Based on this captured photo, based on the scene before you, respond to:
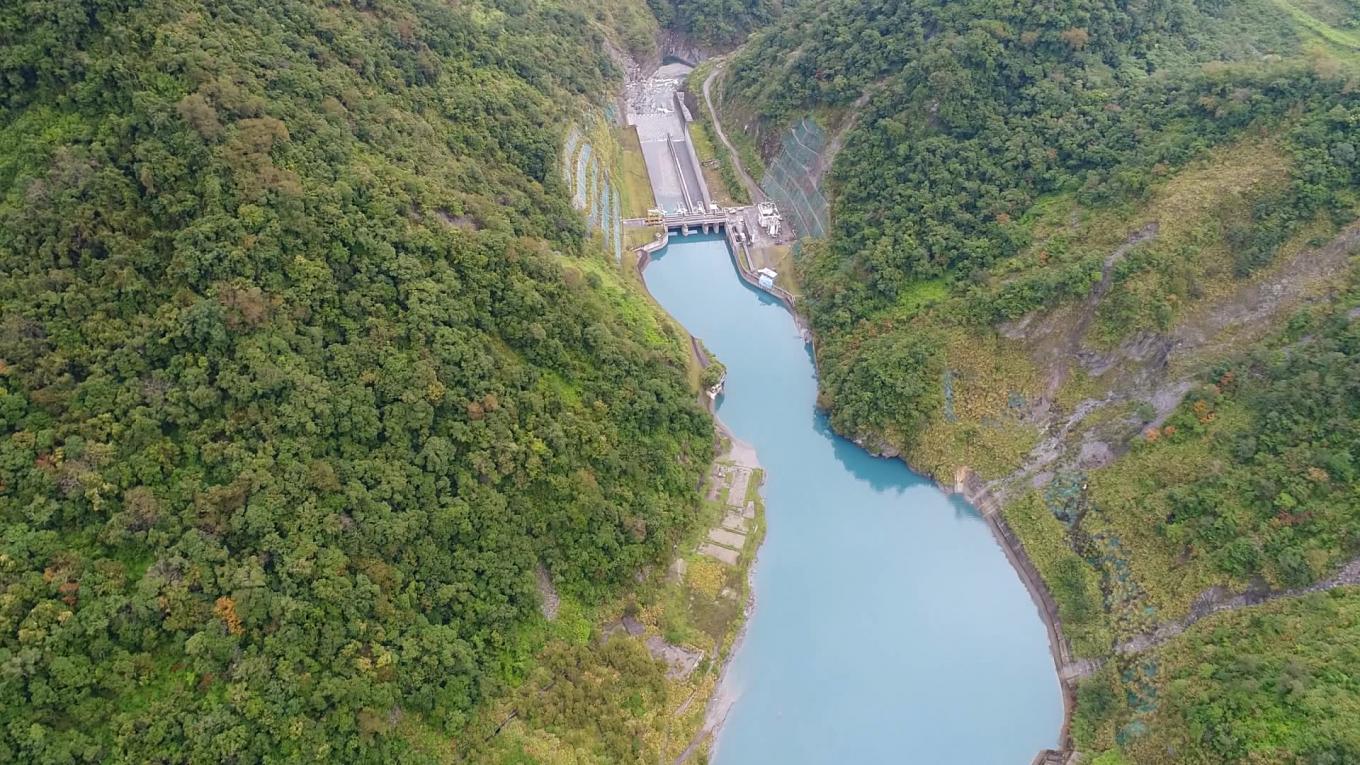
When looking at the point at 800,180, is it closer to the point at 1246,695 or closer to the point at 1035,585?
the point at 1035,585

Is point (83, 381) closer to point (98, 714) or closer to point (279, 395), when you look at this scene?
point (279, 395)

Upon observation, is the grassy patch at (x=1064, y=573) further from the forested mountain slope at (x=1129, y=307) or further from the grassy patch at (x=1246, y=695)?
the grassy patch at (x=1246, y=695)

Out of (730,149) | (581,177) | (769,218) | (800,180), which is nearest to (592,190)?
(581,177)

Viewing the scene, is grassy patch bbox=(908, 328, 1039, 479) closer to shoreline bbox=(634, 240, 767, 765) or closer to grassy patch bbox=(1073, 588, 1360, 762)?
shoreline bbox=(634, 240, 767, 765)

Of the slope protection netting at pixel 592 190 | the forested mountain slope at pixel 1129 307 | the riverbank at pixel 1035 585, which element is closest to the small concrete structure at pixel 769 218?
the forested mountain slope at pixel 1129 307

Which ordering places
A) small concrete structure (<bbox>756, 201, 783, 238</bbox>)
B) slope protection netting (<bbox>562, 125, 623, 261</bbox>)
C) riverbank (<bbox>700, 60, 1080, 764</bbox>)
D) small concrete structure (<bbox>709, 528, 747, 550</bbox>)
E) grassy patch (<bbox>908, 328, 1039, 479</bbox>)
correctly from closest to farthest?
1. riverbank (<bbox>700, 60, 1080, 764</bbox>)
2. small concrete structure (<bbox>709, 528, 747, 550</bbox>)
3. grassy patch (<bbox>908, 328, 1039, 479</bbox>)
4. slope protection netting (<bbox>562, 125, 623, 261</bbox>)
5. small concrete structure (<bbox>756, 201, 783, 238</bbox>)

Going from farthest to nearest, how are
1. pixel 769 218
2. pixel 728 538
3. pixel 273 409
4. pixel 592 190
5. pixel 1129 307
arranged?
pixel 769 218, pixel 592 190, pixel 1129 307, pixel 728 538, pixel 273 409

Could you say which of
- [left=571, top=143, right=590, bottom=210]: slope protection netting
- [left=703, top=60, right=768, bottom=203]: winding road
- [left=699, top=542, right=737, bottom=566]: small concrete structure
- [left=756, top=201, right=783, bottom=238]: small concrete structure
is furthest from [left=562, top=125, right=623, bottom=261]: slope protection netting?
[left=699, top=542, right=737, bottom=566]: small concrete structure
